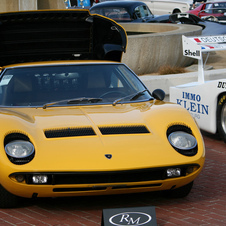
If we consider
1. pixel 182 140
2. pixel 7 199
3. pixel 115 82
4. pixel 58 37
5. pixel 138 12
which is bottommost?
pixel 138 12

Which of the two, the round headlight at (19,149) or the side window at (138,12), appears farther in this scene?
the side window at (138,12)

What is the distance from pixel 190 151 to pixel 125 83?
5.03 feet

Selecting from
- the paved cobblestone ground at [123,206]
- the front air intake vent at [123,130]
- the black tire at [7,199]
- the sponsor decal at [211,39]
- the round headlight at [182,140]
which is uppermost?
the sponsor decal at [211,39]

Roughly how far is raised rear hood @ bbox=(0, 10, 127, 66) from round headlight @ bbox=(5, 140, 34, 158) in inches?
113

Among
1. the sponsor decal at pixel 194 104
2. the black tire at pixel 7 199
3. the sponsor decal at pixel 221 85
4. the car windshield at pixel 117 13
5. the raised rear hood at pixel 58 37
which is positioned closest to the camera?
the black tire at pixel 7 199

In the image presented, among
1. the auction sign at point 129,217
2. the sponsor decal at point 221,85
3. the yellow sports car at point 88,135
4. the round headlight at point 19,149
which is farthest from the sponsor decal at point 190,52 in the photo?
the auction sign at point 129,217

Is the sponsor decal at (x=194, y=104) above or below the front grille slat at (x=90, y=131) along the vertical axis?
below

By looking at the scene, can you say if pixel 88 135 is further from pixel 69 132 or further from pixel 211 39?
pixel 211 39

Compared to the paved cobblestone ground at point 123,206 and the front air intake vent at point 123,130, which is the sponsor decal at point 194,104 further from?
the front air intake vent at point 123,130

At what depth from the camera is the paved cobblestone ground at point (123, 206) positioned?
181 inches

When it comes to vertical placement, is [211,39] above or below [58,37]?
below

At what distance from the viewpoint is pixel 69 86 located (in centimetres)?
596

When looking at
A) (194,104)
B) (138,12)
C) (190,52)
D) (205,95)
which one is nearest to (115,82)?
(205,95)

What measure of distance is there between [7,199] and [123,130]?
1188 millimetres
